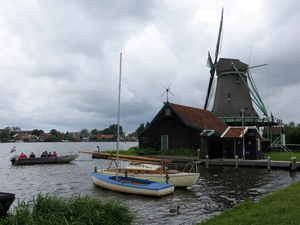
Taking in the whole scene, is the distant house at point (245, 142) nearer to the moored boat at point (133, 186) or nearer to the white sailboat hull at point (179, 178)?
the white sailboat hull at point (179, 178)

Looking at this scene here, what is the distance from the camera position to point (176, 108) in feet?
137

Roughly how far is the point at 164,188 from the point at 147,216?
3.85 meters

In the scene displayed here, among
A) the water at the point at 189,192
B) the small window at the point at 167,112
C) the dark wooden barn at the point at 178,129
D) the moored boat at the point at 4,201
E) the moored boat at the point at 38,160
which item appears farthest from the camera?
the small window at the point at 167,112

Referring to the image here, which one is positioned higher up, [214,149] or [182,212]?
Result: [214,149]

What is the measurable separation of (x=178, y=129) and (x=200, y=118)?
5.83 metres

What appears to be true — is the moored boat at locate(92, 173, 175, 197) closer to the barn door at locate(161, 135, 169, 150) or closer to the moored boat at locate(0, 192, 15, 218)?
the moored boat at locate(0, 192, 15, 218)

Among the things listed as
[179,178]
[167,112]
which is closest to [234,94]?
[167,112]

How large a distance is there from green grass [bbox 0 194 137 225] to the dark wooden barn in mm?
28160

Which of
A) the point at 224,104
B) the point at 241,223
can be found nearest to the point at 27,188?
the point at 241,223

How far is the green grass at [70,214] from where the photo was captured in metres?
8.30

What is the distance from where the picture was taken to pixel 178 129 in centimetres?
4072

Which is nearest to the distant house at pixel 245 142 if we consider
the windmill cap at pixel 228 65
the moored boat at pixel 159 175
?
the moored boat at pixel 159 175

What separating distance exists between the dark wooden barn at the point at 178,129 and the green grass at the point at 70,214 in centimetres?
2816

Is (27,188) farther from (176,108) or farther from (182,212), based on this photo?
(176,108)
